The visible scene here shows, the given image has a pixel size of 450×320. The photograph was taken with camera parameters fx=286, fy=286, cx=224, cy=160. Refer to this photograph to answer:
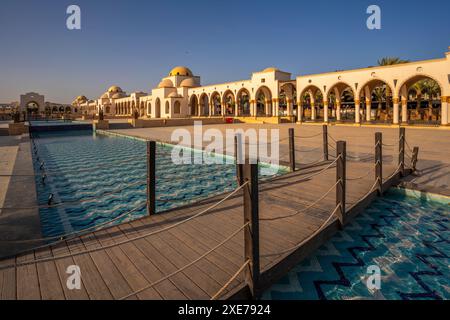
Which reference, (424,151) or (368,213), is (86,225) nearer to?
(368,213)

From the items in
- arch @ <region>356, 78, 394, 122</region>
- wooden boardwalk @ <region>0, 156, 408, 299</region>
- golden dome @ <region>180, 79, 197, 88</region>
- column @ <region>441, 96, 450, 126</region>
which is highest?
golden dome @ <region>180, 79, 197, 88</region>

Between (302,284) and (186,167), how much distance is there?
790 centimetres

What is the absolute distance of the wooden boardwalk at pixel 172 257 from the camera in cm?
286

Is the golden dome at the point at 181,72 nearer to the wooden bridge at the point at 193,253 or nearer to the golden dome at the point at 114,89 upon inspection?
the golden dome at the point at 114,89

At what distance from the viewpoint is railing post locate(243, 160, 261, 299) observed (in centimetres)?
285

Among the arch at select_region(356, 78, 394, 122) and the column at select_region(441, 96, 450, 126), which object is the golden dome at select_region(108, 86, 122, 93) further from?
the column at select_region(441, 96, 450, 126)

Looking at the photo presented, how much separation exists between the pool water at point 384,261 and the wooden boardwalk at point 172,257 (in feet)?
0.84

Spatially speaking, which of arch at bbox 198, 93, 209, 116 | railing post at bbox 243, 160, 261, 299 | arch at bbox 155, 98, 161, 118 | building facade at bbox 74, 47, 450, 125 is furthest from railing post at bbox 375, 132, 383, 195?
arch at bbox 155, 98, 161, 118

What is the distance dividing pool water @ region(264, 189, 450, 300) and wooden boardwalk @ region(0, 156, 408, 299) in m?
0.26

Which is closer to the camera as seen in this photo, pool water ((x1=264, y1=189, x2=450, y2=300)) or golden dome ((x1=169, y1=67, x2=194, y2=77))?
pool water ((x1=264, y1=189, x2=450, y2=300))

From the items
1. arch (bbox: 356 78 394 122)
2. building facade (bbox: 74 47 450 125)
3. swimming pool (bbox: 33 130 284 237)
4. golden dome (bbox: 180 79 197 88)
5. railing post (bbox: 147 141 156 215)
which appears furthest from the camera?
golden dome (bbox: 180 79 197 88)

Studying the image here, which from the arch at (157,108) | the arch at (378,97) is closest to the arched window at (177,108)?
the arch at (157,108)

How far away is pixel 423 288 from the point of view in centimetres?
354
